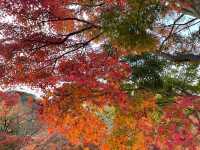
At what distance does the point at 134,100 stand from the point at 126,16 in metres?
5.38

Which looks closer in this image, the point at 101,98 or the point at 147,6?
the point at 147,6

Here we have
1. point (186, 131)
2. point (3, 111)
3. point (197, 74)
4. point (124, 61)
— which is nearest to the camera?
point (124, 61)

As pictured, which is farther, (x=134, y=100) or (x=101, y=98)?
(x=134, y=100)

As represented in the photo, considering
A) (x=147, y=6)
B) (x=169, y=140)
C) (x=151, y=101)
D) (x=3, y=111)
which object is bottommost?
(x=3, y=111)

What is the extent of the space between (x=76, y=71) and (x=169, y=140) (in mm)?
10237

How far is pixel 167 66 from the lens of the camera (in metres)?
15.5

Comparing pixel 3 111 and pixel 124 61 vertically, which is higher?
pixel 124 61

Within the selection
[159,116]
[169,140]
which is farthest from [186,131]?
[159,116]

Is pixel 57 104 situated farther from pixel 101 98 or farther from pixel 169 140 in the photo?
pixel 169 140

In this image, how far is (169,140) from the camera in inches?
843

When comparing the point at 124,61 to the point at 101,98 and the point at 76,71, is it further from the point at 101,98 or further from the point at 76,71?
the point at 76,71

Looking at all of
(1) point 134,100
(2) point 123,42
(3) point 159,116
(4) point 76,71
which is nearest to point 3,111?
(3) point 159,116

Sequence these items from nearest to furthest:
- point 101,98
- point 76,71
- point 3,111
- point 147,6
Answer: point 147,6
point 76,71
point 101,98
point 3,111

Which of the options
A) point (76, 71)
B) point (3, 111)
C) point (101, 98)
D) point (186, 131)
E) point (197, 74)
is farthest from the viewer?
point (3, 111)
